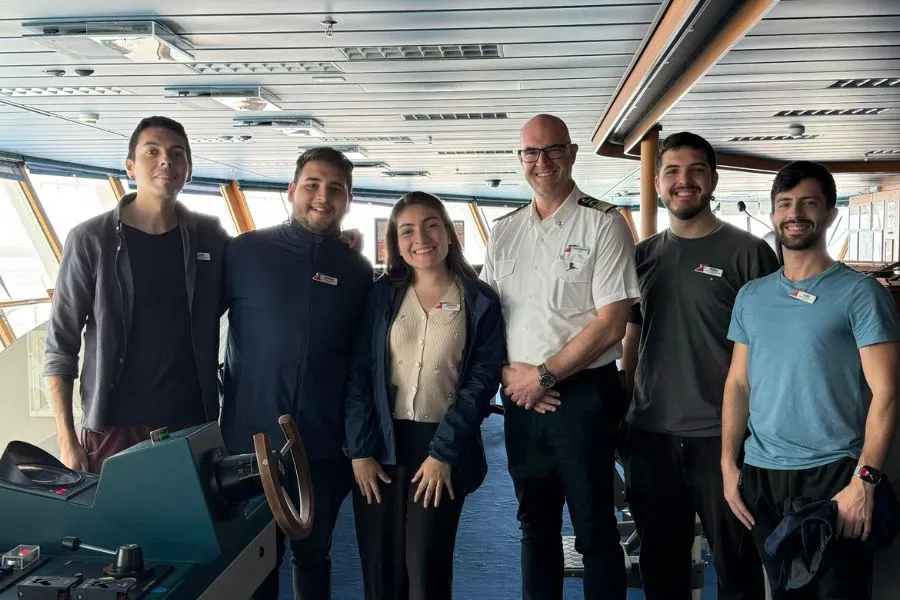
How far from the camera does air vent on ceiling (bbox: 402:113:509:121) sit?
6.99 meters

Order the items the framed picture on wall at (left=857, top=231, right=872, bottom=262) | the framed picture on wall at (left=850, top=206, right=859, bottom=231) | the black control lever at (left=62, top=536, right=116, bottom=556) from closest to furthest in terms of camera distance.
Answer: the black control lever at (left=62, top=536, right=116, bottom=556) < the framed picture on wall at (left=857, top=231, right=872, bottom=262) < the framed picture on wall at (left=850, top=206, right=859, bottom=231)

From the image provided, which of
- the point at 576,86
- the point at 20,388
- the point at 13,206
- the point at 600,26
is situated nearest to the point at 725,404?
the point at 600,26

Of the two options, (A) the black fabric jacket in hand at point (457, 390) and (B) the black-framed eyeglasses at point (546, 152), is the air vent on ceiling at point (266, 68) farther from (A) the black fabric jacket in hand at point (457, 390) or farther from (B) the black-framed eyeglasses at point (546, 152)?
(A) the black fabric jacket in hand at point (457, 390)

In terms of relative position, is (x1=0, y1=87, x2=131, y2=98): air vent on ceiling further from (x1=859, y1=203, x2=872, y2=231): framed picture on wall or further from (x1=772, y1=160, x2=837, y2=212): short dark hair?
(x1=859, y1=203, x2=872, y2=231): framed picture on wall

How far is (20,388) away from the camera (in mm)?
3742

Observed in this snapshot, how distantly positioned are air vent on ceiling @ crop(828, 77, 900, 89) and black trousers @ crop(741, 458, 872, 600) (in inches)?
183

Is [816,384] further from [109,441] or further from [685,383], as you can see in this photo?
[109,441]

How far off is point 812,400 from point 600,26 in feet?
9.63

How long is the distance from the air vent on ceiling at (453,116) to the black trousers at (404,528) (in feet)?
16.9

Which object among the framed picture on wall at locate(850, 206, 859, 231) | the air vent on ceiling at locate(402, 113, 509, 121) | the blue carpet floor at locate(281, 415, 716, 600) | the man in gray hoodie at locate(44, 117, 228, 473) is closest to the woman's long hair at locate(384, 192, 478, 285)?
the man in gray hoodie at locate(44, 117, 228, 473)

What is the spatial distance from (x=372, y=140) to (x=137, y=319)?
656 cm

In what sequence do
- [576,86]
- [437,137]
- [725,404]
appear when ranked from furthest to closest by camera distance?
[437,137] → [576,86] → [725,404]

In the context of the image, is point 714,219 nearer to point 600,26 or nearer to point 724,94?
point 600,26

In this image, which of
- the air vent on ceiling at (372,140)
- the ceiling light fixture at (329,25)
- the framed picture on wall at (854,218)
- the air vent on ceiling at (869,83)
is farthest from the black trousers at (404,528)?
the framed picture on wall at (854,218)
